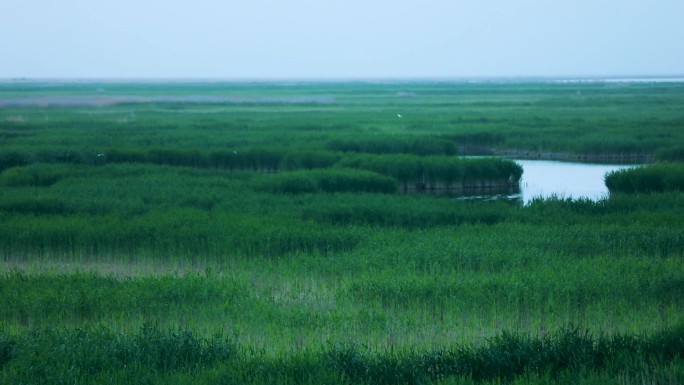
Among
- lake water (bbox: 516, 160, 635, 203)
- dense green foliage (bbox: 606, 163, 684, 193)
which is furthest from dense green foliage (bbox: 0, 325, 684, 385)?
lake water (bbox: 516, 160, 635, 203)

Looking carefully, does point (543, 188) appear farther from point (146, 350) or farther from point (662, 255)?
point (146, 350)

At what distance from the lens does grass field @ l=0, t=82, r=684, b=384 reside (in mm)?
7652

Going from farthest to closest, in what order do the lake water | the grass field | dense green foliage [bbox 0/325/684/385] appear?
1. the lake water
2. the grass field
3. dense green foliage [bbox 0/325/684/385]

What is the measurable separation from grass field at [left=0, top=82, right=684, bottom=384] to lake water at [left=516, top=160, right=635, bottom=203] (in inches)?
40.1

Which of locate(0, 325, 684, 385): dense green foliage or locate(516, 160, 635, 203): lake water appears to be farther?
locate(516, 160, 635, 203): lake water

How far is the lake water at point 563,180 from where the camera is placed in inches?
855

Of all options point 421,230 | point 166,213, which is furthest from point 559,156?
point 166,213

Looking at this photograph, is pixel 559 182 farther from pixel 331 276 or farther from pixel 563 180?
pixel 331 276

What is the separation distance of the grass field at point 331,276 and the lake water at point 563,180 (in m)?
1.02

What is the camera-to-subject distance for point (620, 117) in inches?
1544

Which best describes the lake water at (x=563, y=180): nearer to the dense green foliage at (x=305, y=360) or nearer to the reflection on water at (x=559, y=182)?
the reflection on water at (x=559, y=182)

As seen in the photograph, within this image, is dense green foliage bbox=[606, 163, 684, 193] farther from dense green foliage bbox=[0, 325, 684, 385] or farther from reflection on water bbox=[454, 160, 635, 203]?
dense green foliage bbox=[0, 325, 684, 385]

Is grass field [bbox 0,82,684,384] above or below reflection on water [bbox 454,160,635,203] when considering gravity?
above

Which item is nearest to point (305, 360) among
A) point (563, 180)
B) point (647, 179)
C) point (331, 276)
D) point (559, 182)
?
point (331, 276)
